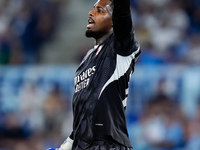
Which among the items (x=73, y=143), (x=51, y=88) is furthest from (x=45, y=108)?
(x=73, y=143)

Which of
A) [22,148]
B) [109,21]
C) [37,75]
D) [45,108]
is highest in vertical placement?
[109,21]

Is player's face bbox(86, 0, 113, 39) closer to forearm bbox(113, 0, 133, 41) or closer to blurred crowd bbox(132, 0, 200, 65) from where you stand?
forearm bbox(113, 0, 133, 41)

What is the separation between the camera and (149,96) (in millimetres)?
9008

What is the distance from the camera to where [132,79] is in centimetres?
890

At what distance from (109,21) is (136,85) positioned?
14.4 ft

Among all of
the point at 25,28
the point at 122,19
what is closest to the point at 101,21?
the point at 122,19

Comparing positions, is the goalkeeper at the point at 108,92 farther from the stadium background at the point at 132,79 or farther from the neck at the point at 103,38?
the stadium background at the point at 132,79

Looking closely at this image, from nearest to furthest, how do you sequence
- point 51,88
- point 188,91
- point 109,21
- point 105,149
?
1. point 105,149
2. point 109,21
3. point 188,91
4. point 51,88

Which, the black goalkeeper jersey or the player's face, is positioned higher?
the player's face

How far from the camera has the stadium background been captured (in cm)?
878

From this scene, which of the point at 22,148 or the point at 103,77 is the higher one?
the point at 103,77

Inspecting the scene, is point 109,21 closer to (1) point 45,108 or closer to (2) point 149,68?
(2) point 149,68

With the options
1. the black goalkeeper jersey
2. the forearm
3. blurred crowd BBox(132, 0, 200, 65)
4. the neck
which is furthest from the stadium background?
the forearm

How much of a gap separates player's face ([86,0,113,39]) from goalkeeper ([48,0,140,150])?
0.08 meters
